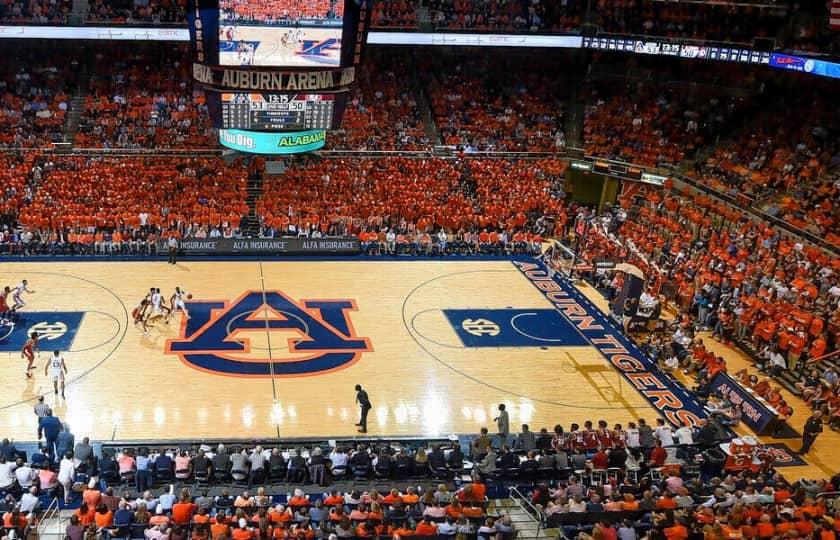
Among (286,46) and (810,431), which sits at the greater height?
(286,46)

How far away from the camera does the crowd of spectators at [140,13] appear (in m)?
36.7

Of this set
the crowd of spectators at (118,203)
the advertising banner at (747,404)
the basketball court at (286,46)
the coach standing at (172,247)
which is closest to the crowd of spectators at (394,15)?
the crowd of spectators at (118,203)

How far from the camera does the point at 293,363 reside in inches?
926

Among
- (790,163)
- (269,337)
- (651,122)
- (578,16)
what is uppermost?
(578,16)

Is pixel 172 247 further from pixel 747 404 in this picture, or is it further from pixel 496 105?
pixel 747 404

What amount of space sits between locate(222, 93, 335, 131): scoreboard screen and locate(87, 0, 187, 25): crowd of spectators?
12.6m

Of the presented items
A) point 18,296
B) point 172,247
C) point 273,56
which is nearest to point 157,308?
point 18,296

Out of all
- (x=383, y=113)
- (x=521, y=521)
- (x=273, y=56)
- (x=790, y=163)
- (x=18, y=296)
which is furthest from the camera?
(x=383, y=113)

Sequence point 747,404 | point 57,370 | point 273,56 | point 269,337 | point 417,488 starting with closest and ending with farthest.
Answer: point 417,488
point 57,370
point 747,404
point 273,56
point 269,337

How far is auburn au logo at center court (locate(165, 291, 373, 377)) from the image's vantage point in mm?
23328

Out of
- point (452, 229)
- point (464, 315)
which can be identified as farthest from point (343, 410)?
point (452, 229)

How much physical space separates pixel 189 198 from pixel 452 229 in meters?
10.4

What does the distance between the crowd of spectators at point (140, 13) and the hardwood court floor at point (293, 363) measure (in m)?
12.5

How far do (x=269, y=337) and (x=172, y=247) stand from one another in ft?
25.4
